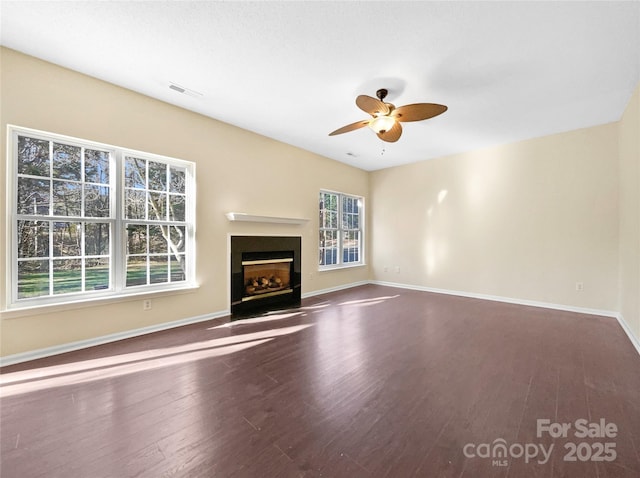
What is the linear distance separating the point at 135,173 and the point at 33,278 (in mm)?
1479

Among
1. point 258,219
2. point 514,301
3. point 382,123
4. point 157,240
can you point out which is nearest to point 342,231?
point 258,219

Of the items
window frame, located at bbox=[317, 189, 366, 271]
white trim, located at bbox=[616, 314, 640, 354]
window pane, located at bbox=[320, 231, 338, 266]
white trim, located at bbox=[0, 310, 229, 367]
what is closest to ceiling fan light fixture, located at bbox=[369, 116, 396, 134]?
window frame, located at bbox=[317, 189, 366, 271]

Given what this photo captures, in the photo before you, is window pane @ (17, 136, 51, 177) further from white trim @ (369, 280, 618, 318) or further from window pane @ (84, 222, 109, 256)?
white trim @ (369, 280, 618, 318)

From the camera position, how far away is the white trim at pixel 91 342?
7.92 feet

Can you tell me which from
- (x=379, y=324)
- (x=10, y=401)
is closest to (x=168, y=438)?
(x=10, y=401)

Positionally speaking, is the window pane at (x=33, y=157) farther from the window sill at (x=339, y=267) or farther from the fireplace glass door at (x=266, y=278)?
the window sill at (x=339, y=267)

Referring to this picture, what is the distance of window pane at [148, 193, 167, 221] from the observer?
131 inches

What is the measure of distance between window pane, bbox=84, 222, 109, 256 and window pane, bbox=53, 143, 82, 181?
1.76 ft

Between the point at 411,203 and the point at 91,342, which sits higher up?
the point at 411,203

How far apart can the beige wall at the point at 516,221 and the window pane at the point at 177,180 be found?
4.55 meters


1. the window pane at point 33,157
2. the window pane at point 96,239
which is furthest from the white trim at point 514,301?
the window pane at point 33,157

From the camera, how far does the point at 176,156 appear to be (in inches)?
135

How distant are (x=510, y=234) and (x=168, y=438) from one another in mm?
5501

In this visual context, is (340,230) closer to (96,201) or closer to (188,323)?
(188,323)
